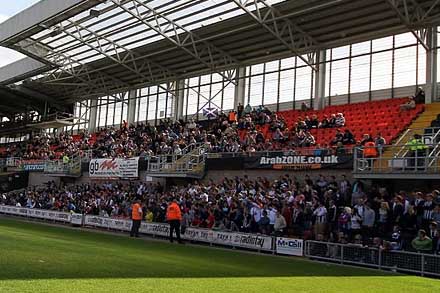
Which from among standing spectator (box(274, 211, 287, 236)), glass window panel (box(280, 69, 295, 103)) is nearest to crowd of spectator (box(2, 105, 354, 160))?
glass window panel (box(280, 69, 295, 103))

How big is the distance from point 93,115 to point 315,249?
3872 cm

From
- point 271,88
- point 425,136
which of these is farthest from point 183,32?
point 425,136

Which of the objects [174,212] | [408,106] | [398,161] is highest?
[408,106]

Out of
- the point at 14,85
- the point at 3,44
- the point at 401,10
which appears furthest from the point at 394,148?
the point at 14,85

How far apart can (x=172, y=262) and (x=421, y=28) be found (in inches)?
771

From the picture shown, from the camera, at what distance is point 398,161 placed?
18.7 metres

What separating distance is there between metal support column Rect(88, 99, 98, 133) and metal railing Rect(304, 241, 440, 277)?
38095 millimetres

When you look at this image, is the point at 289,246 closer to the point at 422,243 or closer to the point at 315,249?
the point at 315,249

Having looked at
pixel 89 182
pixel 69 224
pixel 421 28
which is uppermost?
pixel 421 28

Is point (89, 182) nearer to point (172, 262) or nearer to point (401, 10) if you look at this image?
point (401, 10)

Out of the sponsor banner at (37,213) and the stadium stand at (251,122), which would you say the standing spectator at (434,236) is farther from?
the sponsor banner at (37,213)

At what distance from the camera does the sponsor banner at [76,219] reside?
28594 millimetres

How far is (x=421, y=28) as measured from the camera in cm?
2741

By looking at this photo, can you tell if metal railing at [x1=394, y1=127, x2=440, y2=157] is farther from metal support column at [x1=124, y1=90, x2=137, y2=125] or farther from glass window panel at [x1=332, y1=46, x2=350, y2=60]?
metal support column at [x1=124, y1=90, x2=137, y2=125]
